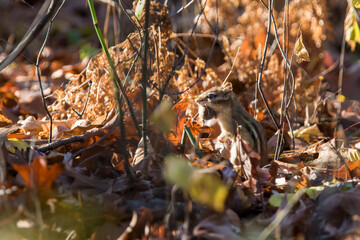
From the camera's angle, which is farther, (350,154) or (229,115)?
(229,115)

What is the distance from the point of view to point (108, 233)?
1.86 meters

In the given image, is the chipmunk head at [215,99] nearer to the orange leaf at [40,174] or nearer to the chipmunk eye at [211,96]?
the chipmunk eye at [211,96]

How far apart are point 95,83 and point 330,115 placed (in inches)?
86.6

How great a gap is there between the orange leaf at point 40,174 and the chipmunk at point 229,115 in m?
1.56

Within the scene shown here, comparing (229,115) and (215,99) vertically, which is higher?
(215,99)

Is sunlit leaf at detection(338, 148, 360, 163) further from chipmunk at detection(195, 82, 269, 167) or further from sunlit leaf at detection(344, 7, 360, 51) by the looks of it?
sunlit leaf at detection(344, 7, 360, 51)

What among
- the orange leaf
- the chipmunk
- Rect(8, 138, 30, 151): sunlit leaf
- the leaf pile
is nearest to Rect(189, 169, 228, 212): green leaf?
the leaf pile

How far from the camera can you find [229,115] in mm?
3330

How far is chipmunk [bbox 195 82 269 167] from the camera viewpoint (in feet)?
10.4

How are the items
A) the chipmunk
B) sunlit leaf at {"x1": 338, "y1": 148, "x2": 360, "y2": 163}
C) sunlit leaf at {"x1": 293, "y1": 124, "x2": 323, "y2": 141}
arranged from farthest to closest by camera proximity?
sunlit leaf at {"x1": 293, "y1": 124, "x2": 323, "y2": 141} < the chipmunk < sunlit leaf at {"x1": 338, "y1": 148, "x2": 360, "y2": 163}

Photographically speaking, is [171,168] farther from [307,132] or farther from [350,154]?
[307,132]

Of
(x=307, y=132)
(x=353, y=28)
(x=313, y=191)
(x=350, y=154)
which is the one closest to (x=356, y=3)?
(x=353, y=28)

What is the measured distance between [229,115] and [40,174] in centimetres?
180

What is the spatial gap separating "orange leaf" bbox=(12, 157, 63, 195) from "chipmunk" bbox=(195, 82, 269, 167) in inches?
61.4
